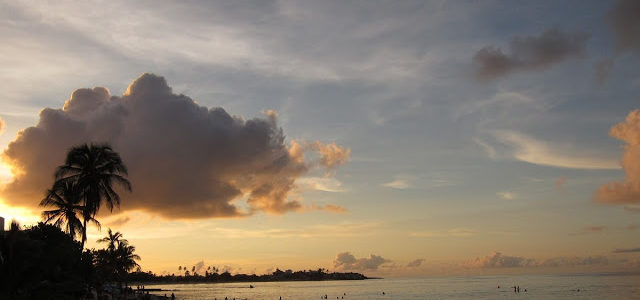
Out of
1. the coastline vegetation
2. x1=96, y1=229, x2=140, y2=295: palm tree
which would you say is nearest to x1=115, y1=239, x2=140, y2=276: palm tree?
x1=96, y1=229, x2=140, y2=295: palm tree

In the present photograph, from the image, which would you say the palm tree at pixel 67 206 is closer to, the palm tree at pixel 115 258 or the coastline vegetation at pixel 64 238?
the coastline vegetation at pixel 64 238

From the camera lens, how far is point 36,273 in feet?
123

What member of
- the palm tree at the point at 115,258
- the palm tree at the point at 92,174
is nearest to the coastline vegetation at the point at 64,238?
the palm tree at the point at 92,174

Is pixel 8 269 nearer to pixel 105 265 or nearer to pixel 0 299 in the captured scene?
pixel 0 299

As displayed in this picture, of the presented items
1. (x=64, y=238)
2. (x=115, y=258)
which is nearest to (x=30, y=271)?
(x=64, y=238)

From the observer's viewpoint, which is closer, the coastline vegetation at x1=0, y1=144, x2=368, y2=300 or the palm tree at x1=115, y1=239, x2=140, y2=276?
the coastline vegetation at x1=0, y1=144, x2=368, y2=300

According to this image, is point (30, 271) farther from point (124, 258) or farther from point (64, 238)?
point (124, 258)

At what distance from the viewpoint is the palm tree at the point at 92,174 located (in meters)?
51.5

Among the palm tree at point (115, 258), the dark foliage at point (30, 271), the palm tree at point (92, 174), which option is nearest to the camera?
the dark foliage at point (30, 271)

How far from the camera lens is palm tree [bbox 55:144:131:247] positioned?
51469 mm

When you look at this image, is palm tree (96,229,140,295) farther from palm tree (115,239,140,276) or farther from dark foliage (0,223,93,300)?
dark foliage (0,223,93,300)

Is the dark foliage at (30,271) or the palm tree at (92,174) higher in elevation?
the palm tree at (92,174)

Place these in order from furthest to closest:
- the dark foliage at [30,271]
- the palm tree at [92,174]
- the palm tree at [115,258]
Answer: the palm tree at [115,258] → the palm tree at [92,174] → the dark foliage at [30,271]

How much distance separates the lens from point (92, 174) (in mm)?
51688
